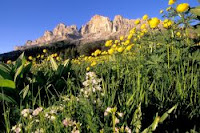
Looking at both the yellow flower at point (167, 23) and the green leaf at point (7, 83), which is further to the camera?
the yellow flower at point (167, 23)

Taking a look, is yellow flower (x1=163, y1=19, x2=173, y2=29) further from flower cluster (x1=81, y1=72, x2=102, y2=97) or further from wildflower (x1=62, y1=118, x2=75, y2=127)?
wildflower (x1=62, y1=118, x2=75, y2=127)

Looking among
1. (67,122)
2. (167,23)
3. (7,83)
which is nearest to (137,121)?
(67,122)

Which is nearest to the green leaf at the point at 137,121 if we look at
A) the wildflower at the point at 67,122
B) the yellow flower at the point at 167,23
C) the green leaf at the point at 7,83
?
the wildflower at the point at 67,122

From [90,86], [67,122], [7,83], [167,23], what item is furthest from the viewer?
[167,23]

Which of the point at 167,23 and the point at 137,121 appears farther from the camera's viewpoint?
the point at 167,23

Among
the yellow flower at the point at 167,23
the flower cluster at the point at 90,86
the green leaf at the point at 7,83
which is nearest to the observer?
the flower cluster at the point at 90,86

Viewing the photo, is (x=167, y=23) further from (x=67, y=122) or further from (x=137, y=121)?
(x=67, y=122)

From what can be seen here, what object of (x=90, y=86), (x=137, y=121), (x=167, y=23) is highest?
(x=167, y=23)

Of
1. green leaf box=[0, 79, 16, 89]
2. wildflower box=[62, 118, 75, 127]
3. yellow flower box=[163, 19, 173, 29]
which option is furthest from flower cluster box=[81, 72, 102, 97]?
yellow flower box=[163, 19, 173, 29]

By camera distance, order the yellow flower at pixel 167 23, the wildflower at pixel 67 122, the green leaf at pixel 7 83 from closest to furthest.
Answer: the wildflower at pixel 67 122, the green leaf at pixel 7 83, the yellow flower at pixel 167 23

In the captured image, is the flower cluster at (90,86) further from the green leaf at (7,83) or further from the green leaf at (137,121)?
the green leaf at (7,83)

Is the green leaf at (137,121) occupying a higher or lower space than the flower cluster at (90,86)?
lower

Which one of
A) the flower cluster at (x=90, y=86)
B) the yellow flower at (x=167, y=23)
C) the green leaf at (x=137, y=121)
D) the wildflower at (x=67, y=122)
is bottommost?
the green leaf at (x=137, y=121)

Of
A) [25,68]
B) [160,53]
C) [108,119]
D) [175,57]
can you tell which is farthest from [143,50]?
[108,119]
